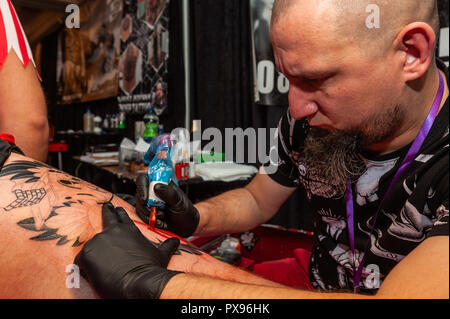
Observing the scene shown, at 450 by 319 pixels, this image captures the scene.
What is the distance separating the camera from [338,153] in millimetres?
928

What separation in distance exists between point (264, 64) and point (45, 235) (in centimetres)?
202

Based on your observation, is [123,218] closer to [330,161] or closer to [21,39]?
[330,161]

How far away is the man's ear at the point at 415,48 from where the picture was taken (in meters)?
0.67

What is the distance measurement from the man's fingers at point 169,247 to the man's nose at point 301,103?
0.44 m

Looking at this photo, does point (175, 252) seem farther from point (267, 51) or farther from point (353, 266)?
point (267, 51)

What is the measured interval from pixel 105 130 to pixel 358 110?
4073 millimetres

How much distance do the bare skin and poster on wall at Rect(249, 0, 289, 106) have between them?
1.62 m

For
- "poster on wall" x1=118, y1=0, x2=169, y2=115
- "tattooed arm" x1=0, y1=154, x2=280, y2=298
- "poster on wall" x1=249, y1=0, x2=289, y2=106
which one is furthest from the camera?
"poster on wall" x1=118, y1=0, x2=169, y2=115

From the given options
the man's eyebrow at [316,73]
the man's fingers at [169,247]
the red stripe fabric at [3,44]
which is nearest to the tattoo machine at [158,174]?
the man's fingers at [169,247]

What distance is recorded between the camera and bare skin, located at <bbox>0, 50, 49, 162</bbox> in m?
0.99

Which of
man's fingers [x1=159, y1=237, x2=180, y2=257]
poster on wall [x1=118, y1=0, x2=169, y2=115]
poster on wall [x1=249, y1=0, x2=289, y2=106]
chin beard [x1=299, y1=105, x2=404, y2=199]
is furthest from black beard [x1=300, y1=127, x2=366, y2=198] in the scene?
poster on wall [x1=118, y1=0, x2=169, y2=115]

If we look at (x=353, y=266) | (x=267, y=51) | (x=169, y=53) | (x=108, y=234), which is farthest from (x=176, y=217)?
(x=169, y=53)

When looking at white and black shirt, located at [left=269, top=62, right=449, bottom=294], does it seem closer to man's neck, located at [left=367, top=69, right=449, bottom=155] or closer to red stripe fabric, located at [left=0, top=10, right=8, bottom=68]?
man's neck, located at [left=367, top=69, right=449, bottom=155]

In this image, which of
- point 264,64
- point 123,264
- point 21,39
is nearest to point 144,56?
point 264,64
